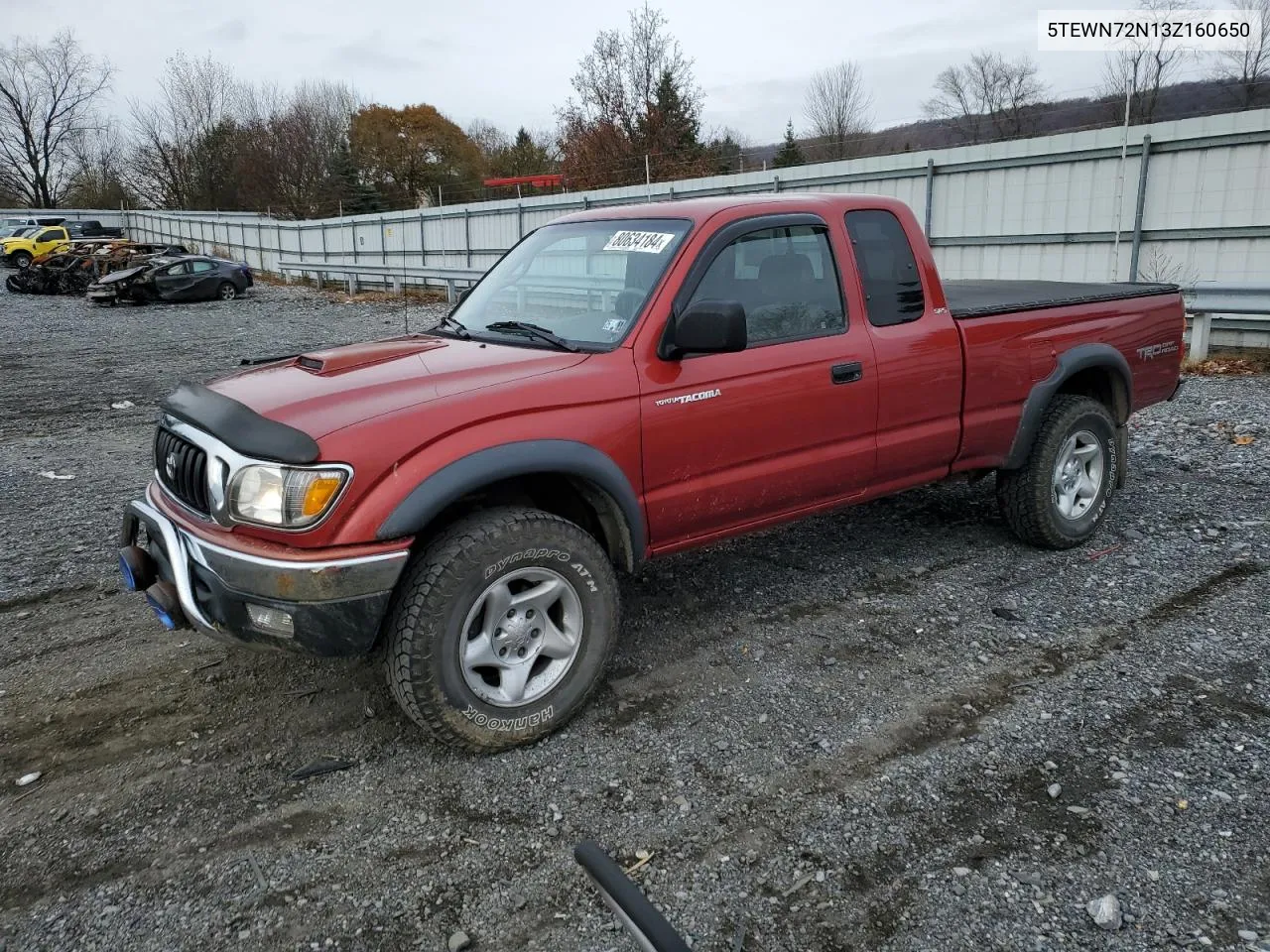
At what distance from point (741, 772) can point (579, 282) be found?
218 cm

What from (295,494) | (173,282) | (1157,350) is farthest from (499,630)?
(173,282)

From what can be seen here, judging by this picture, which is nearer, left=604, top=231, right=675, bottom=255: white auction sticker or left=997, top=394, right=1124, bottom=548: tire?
left=604, top=231, right=675, bottom=255: white auction sticker

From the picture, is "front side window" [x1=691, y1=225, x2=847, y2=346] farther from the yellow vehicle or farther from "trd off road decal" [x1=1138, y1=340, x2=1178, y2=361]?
the yellow vehicle

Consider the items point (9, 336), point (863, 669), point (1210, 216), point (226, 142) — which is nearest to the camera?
point (863, 669)

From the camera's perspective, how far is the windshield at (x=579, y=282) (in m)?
3.81

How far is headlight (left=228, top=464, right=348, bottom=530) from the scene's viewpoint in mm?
2955

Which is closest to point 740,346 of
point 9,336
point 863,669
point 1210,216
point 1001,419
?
point 863,669

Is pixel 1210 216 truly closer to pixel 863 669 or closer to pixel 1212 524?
pixel 1212 524

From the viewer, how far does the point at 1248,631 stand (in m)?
4.14

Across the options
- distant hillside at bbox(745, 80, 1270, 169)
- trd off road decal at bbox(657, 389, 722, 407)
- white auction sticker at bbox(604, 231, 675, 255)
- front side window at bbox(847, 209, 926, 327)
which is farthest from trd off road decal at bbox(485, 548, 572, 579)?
distant hillside at bbox(745, 80, 1270, 169)

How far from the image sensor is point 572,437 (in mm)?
3389

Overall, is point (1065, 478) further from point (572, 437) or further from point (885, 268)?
point (572, 437)

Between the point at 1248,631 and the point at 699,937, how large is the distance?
312cm

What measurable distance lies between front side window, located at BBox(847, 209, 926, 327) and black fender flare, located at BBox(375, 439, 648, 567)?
5.33 feet
